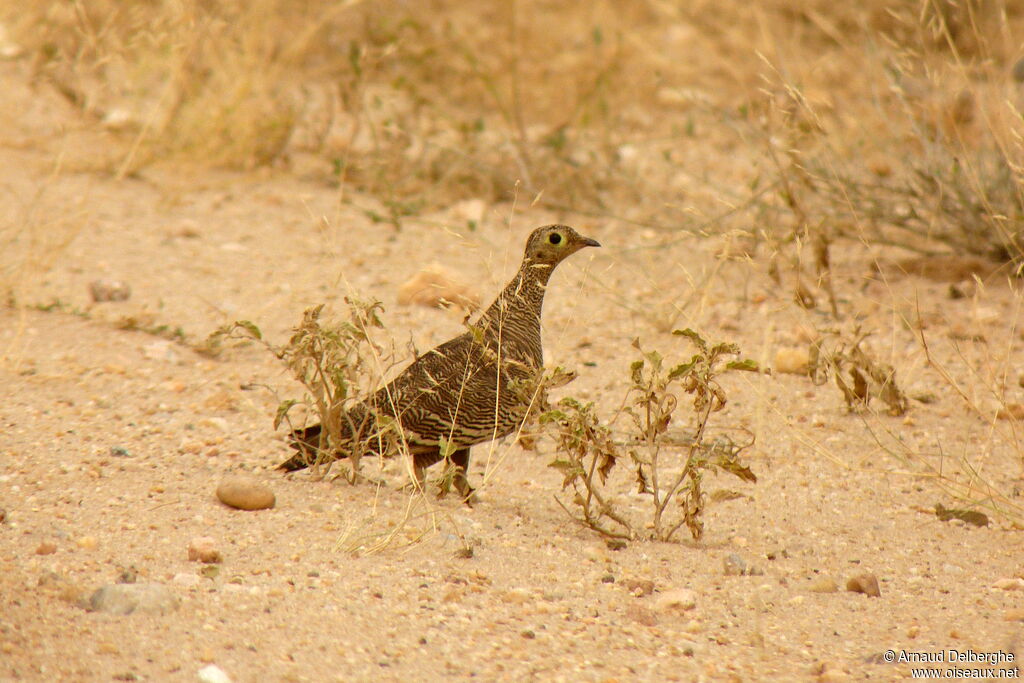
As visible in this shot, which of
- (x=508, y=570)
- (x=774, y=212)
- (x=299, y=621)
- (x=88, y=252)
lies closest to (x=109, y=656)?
(x=299, y=621)

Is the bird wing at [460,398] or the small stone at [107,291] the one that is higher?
the bird wing at [460,398]

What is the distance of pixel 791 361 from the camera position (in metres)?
4.90

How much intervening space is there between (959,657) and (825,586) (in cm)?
45

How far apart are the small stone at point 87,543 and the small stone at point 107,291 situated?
2.48 m

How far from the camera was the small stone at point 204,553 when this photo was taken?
3049mm

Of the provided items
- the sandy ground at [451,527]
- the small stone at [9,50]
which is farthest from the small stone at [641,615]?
the small stone at [9,50]

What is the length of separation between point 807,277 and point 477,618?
3330 millimetres

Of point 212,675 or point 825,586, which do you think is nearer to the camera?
point 212,675

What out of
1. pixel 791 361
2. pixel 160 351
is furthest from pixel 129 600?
pixel 791 361

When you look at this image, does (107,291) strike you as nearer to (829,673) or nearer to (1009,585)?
(829,673)

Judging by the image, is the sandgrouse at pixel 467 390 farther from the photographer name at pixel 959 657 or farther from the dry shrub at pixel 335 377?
the photographer name at pixel 959 657

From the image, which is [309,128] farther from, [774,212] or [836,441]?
[836,441]

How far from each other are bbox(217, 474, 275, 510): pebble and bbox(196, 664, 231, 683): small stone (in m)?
0.87

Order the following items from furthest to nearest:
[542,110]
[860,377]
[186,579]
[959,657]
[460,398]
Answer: [542,110] < [860,377] < [460,398] < [186,579] < [959,657]
